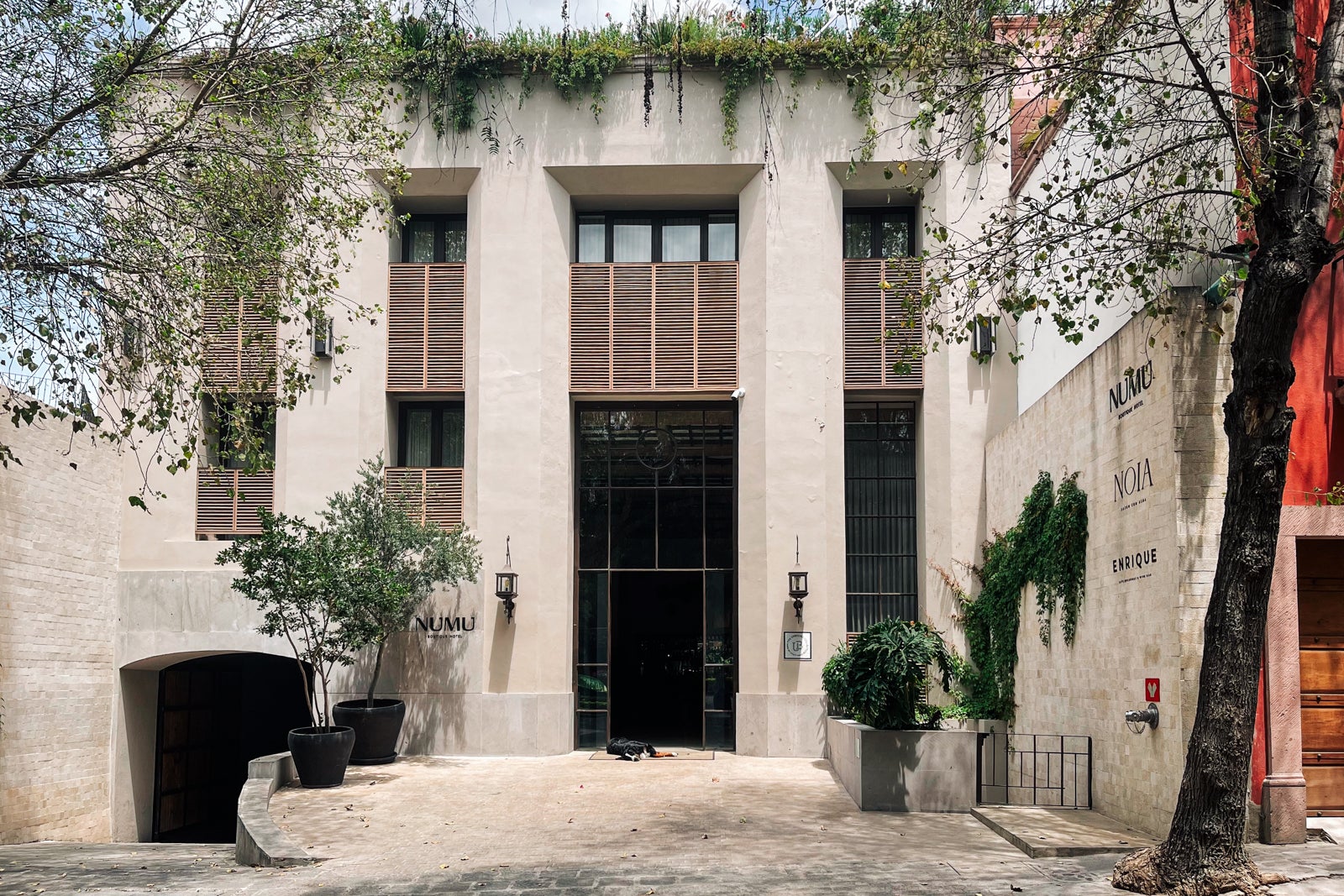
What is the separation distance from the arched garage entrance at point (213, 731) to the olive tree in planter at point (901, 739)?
10.0m

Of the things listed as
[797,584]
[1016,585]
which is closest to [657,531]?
[797,584]

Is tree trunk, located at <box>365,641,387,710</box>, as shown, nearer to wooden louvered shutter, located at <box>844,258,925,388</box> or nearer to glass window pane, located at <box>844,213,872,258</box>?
wooden louvered shutter, located at <box>844,258,925,388</box>

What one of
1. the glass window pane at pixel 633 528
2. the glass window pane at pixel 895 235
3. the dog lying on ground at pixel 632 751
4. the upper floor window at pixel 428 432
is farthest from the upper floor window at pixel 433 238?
the dog lying on ground at pixel 632 751

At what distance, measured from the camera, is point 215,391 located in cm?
977

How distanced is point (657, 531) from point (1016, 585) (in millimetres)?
5556

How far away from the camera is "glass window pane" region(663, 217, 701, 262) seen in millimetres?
18297

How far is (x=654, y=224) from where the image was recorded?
60.4 feet

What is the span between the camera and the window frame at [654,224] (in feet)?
60.0

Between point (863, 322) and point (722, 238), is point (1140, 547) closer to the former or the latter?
point (863, 322)

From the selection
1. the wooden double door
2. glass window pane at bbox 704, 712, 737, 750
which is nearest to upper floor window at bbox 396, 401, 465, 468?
glass window pane at bbox 704, 712, 737, 750

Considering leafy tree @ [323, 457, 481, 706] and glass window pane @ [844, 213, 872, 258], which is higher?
glass window pane @ [844, 213, 872, 258]

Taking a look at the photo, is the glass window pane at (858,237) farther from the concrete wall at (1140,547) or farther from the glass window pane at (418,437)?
the glass window pane at (418,437)

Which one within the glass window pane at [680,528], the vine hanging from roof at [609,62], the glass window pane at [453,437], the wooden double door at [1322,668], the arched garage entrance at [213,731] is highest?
the vine hanging from roof at [609,62]

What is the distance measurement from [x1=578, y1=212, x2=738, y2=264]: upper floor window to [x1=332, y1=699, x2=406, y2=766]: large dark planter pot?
7.35 meters
